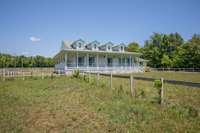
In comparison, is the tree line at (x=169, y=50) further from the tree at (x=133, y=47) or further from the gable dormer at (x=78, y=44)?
the gable dormer at (x=78, y=44)

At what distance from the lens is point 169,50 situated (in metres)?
59.4

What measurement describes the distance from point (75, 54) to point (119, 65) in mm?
10725

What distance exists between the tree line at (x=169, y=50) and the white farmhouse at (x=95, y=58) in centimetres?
2004

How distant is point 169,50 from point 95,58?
37839 mm

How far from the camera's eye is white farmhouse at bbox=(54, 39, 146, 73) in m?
28.9

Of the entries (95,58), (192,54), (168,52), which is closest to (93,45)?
(95,58)

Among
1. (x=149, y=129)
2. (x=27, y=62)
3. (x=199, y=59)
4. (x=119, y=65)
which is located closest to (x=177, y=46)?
(x=199, y=59)

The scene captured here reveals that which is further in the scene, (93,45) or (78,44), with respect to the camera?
(93,45)

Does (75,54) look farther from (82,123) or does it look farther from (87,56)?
(82,123)

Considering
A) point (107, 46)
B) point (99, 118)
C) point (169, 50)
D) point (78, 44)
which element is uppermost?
point (169, 50)

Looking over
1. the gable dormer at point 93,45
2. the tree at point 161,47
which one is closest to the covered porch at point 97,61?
the gable dormer at point 93,45

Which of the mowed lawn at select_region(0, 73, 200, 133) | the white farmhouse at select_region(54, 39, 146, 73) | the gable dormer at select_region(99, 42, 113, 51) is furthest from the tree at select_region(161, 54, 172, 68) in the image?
the mowed lawn at select_region(0, 73, 200, 133)

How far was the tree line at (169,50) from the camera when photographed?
162 feet

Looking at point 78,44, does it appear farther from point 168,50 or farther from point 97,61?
point 168,50
